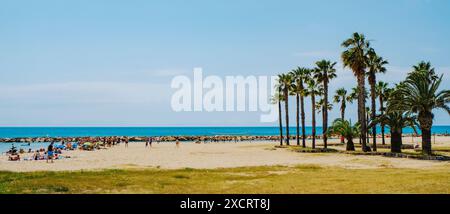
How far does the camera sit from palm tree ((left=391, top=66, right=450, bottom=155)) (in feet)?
152

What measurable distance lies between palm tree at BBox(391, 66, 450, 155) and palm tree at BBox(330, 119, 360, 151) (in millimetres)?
11257

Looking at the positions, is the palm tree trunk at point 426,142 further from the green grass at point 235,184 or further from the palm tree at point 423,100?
the green grass at point 235,184

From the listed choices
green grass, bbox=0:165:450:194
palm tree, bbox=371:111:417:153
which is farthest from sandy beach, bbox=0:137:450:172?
green grass, bbox=0:165:450:194

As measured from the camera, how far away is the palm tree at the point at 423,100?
4619cm

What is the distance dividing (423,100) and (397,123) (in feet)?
14.5

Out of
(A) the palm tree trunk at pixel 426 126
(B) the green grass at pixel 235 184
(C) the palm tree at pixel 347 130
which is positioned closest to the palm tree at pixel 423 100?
(A) the palm tree trunk at pixel 426 126

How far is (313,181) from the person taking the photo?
25.0m

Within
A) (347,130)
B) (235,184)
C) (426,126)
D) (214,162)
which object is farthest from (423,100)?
(235,184)

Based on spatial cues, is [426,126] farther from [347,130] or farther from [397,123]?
[347,130]

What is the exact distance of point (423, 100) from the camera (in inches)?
1834

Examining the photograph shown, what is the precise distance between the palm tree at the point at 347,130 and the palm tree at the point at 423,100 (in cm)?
1126
